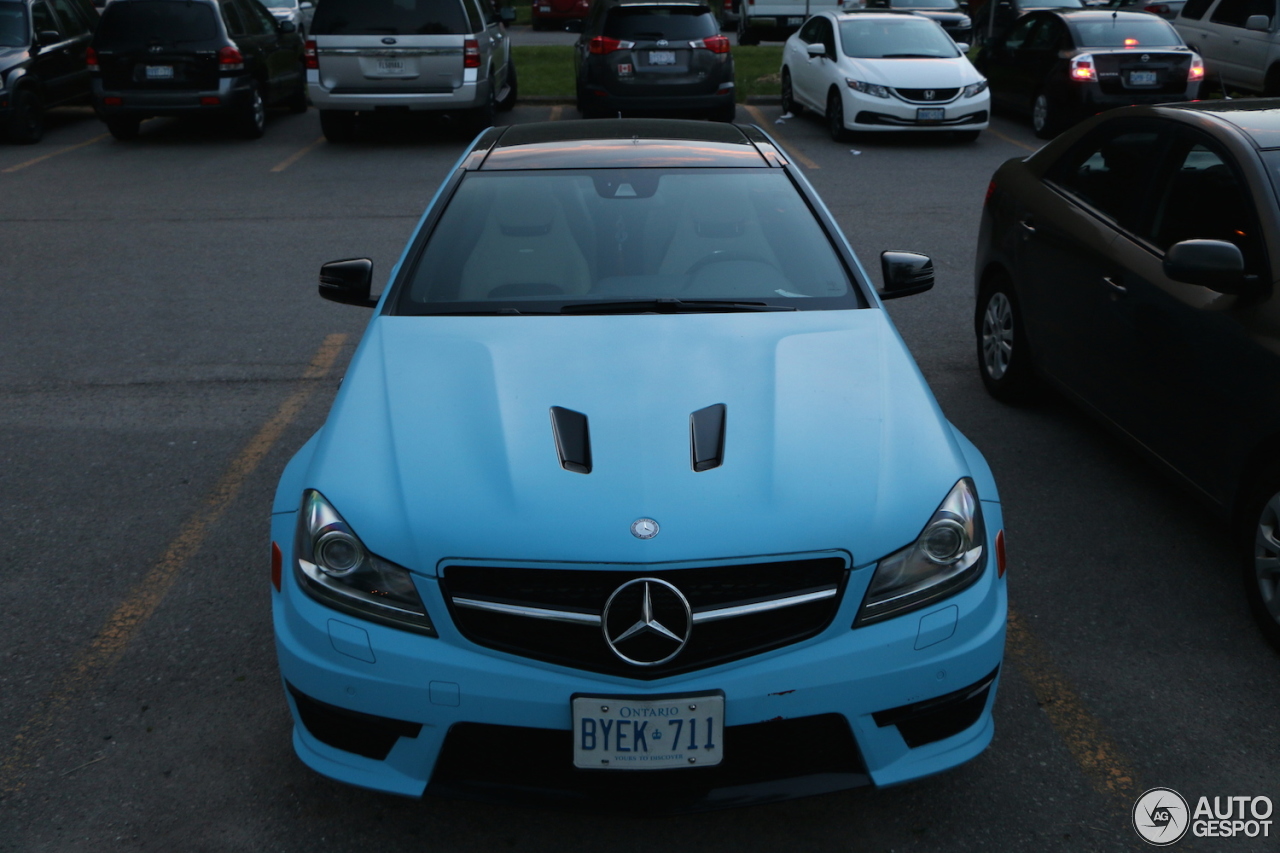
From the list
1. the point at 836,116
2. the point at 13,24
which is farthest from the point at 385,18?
the point at 836,116

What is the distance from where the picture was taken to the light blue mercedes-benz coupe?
270 centimetres

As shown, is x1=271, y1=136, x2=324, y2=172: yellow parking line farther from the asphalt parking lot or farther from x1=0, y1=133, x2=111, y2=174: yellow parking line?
the asphalt parking lot

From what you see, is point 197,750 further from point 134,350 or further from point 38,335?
point 38,335

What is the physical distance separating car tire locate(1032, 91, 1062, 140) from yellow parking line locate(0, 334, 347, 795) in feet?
38.6

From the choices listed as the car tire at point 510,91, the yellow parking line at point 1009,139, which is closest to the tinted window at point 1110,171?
the yellow parking line at point 1009,139

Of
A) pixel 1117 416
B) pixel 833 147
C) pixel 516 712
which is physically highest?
pixel 516 712

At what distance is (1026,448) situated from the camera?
5602 millimetres

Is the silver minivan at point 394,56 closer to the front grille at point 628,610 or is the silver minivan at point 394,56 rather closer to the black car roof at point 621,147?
the black car roof at point 621,147

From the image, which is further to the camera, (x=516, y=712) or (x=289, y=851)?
(x=289, y=851)

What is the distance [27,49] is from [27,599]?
12595 mm

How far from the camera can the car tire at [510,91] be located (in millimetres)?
16641

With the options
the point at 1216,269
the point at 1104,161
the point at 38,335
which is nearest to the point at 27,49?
the point at 38,335

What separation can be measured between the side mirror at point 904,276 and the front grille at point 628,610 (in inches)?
76.1

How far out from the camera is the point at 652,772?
271cm
